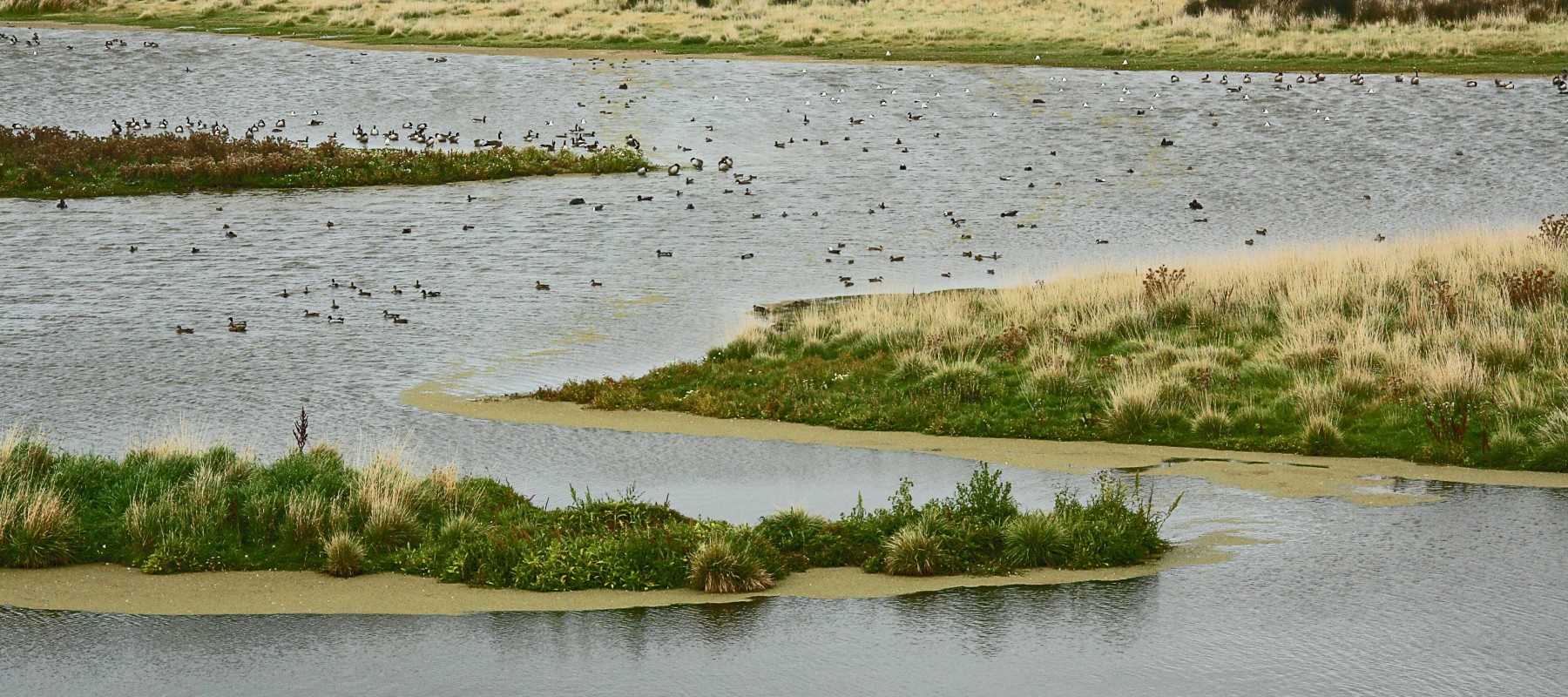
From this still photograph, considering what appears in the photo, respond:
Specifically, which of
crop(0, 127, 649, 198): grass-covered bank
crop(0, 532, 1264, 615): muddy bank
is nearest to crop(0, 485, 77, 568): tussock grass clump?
crop(0, 532, 1264, 615): muddy bank

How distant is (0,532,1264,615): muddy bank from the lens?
44.0 ft

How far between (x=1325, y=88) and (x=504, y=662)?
50161mm

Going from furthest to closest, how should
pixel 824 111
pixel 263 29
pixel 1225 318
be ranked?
1. pixel 263 29
2. pixel 824 111
3. pixel 1225 318

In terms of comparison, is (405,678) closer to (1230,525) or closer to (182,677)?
(182,677)

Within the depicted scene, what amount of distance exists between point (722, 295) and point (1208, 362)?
11077 mm

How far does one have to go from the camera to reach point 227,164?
45531 mm

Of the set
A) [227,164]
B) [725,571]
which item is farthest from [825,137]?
[725,571]

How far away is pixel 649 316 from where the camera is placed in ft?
94.1

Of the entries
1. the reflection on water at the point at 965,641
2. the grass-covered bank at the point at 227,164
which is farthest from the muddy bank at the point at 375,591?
the grass-covered bank at the point at 227,164

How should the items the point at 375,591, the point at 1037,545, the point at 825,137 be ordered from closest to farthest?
the point at 375,591 → the point at 1037,545 → the point at 825,137

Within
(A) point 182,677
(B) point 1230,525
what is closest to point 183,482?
(A) point 182,677

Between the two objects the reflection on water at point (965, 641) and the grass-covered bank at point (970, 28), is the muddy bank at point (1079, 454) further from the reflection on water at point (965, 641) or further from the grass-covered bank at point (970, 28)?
the grass-covered bank at point (970, 28)

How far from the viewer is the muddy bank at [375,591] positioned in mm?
13414

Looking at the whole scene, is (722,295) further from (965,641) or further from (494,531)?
(965,641)
